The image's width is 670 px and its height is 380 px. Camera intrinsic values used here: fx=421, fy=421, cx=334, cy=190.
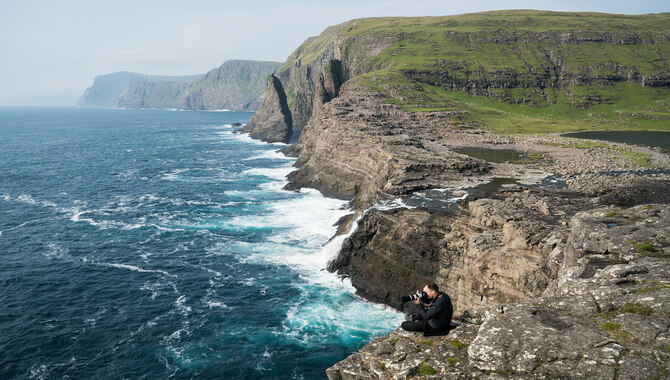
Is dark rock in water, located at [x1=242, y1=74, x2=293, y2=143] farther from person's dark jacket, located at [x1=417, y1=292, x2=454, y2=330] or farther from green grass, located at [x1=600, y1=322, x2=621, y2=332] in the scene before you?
green grass, located at [x1=600, y1=322, x2=621, y2=332]

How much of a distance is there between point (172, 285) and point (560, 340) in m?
46.8

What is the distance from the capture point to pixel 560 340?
15500 millimetres

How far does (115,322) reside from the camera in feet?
143

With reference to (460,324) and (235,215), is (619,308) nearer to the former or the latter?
(460,324)

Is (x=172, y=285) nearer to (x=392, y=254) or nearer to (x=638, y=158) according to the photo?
(x=392, y=254)

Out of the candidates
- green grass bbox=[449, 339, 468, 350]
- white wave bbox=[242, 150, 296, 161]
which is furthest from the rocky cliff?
white wave bbox=[242, 150, 296, 161]

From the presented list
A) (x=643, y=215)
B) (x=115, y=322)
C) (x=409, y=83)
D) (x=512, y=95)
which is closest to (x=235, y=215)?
(x=115, y=322)

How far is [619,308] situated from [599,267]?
6151 millimetres

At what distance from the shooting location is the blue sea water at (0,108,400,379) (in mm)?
38000

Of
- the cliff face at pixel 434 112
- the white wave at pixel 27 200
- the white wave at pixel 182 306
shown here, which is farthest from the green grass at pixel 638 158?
the white wave at pixel 27 200

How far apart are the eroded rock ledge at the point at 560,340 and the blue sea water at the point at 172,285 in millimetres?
21567

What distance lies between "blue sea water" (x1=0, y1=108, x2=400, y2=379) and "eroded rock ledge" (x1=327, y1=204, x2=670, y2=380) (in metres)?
21.6

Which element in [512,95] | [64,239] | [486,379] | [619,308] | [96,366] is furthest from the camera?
[512,95]

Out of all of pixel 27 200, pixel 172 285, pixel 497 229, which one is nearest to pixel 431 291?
pixel 497 229
